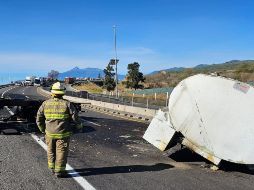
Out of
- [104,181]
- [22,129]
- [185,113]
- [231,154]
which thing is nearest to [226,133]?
[231,154]

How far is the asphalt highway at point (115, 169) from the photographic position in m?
8.41

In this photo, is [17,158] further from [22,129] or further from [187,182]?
[22,129]

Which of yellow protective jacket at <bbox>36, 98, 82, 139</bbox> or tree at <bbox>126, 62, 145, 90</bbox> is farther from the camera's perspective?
tree at <bbox>126, 62, 145, 90</bbox>

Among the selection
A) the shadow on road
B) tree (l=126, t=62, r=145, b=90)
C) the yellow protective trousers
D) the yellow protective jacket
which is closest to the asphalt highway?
A: the shadow on road

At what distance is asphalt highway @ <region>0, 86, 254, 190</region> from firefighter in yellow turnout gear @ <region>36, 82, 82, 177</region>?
1.01 feet

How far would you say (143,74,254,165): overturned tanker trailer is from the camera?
9875 millimetres

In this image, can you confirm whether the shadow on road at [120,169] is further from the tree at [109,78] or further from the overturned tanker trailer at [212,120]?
the tree at [109,78]

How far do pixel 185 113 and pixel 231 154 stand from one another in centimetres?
171

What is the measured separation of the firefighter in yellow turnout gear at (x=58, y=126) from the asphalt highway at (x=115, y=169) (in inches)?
12.1

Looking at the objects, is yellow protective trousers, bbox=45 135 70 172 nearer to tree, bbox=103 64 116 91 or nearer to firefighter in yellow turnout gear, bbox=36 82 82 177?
firefighter in yellow turnout gear, bbox=36 82 82 177

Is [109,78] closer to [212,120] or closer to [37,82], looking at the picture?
[37,82]

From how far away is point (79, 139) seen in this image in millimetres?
15391

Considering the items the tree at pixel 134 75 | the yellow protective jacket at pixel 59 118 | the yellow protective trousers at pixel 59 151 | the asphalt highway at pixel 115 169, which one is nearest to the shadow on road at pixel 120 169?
the asphalt highway at pixel 115 169

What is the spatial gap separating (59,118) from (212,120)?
11.8 feet
